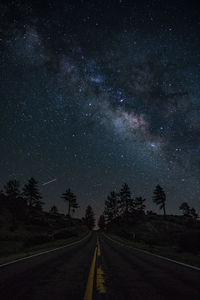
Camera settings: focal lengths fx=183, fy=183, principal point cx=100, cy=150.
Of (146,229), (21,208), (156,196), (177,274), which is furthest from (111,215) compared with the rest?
(177,274)

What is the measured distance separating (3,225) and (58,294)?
45.6 meters

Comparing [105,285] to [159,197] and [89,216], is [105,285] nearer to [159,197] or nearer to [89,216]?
[159,197]

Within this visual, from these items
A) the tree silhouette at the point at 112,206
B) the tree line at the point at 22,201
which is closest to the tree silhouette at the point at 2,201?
the tree line at the point at 22,201

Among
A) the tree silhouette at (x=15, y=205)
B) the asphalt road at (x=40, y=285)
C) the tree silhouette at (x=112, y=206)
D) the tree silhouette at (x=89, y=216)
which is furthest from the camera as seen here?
the tree silhouette at (x=89, y=216)

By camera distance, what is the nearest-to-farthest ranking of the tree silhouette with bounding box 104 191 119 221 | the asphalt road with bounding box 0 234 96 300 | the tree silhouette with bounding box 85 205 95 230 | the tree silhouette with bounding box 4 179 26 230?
the asphalt road with bounding box 0 234 96 300
the tree silhouette with bounding box 4 179 26 230
the tree silhouette with bounding box 104 191 119 221
the tree silhouette with bounding box 85 205 95 230

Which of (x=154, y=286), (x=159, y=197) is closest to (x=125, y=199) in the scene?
(x=159, y=197)

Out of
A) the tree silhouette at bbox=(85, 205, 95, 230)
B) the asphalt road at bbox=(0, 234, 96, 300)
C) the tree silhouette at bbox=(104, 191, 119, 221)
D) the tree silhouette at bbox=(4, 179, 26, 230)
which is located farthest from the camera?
the tree silhouette at bbox=(85, 205, 95, 230)

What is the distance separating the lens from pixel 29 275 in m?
5.62

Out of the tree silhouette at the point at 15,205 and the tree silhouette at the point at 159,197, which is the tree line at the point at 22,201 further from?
the tree silhouette at the point at 159,197

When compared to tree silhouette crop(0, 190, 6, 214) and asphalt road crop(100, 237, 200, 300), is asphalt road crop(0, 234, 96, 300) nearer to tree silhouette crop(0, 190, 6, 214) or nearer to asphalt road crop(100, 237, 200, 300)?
asphalt road crop(100, 237, 200, 300)

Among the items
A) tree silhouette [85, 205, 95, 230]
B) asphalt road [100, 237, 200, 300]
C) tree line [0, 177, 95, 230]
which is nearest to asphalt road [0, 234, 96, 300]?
asphalt road [100, 237, 200, 300]

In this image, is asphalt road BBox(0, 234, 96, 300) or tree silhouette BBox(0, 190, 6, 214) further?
tree silhouette BBox(0, 190, 6, 214)

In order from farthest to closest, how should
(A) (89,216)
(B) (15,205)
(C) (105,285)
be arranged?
(A) (89,216)
(B) (15,205)
(C) (105,285)

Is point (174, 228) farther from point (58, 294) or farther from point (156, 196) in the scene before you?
point (58, 294)
